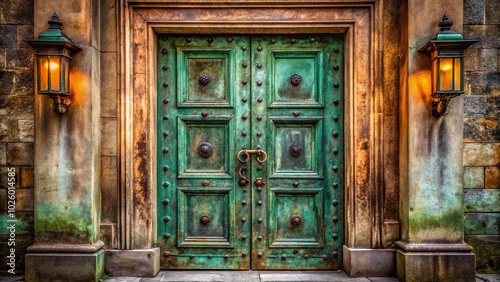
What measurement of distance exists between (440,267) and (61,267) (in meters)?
3.49

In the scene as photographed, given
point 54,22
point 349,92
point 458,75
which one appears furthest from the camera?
point 349,92

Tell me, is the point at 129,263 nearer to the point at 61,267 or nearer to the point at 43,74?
the point at 61,267

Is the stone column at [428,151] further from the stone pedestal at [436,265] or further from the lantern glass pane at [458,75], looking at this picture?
the lantern glass pane at [458,75]

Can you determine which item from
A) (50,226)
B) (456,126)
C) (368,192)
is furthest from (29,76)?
(456,126)

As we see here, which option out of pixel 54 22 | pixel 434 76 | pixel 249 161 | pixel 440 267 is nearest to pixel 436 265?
pixel 440 267

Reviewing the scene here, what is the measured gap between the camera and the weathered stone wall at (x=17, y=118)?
3877 mm

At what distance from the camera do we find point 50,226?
11.9ft

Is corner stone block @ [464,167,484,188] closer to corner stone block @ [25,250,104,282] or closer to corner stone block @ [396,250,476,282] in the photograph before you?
corner stone block @ [396,250,476,282]

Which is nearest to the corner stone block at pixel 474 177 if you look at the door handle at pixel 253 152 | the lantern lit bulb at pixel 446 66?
the lantern lit bulb at pixel 446 66

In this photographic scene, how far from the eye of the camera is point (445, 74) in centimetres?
339

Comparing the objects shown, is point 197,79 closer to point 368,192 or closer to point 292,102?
point 292,102

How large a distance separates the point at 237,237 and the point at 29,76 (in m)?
2.68

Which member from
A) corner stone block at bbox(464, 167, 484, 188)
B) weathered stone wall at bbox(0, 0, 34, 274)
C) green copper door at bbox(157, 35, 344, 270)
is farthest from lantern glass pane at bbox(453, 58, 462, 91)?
weathered stone wall at bbox(0, 0, 34, 274)

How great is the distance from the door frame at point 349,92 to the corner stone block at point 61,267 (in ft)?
1.26
